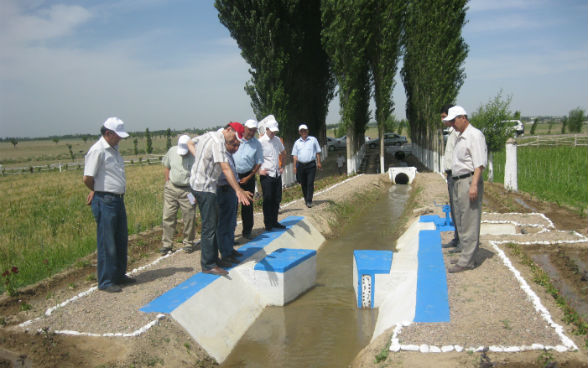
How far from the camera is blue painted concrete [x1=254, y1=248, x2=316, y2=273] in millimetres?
6147

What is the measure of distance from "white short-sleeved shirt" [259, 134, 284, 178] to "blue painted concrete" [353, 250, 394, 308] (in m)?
2.29

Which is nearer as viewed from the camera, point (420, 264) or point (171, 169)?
point (420, 264)

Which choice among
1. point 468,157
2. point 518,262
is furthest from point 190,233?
point 518,262

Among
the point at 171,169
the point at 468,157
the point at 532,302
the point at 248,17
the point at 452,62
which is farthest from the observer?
the point at 452,62

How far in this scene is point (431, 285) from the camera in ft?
16.8

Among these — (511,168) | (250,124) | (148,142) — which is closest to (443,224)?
(250,124)

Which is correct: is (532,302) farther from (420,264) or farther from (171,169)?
(171,169)

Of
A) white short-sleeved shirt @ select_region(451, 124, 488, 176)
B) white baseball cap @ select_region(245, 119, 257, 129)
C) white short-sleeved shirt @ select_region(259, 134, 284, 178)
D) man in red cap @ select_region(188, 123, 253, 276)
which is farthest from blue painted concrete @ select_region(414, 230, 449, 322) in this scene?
white baseball cap @ select_region(245, 119, 257, 129)

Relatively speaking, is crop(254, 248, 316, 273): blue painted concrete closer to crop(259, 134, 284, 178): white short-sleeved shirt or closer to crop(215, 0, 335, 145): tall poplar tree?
crop(259, 134, 284, 178): white short-sleeved shirt

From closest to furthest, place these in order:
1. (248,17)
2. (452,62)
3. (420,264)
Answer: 1. (420,264)
2. (248,17)
3. (452,62)

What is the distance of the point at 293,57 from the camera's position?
1988cm

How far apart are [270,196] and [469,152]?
379 centimetres

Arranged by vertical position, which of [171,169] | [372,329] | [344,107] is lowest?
[372,329]

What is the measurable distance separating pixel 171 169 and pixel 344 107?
16606 mm
